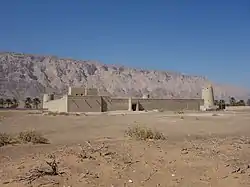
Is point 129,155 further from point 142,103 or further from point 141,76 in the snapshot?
point 141,76

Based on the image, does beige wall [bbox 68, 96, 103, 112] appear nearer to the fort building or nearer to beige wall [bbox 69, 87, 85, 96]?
the fort building

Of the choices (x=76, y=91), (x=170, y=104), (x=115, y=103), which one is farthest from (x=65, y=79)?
(x=115, y=103)

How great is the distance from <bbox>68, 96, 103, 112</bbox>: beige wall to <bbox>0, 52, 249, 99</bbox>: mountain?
8764 cm

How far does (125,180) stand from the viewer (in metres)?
6.62

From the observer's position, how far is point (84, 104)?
6006 cm

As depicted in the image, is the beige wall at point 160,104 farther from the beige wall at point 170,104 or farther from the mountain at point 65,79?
the mountain at point 65,79

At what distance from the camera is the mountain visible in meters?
152

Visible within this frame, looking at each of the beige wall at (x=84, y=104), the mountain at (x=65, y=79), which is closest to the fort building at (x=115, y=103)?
the beige wall at (x=84, y=104)

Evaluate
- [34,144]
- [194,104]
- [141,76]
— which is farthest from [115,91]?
[34,144]

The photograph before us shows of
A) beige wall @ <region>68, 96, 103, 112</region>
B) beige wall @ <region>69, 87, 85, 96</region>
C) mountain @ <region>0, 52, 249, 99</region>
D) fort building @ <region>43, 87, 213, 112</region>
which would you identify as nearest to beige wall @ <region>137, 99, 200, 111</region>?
fort building @ <region>43, 87, 213, 112</region>

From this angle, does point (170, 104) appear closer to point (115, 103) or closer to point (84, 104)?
point (115, 103)

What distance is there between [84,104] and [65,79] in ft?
370

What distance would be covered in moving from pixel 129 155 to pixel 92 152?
90cm

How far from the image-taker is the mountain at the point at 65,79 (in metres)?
152
